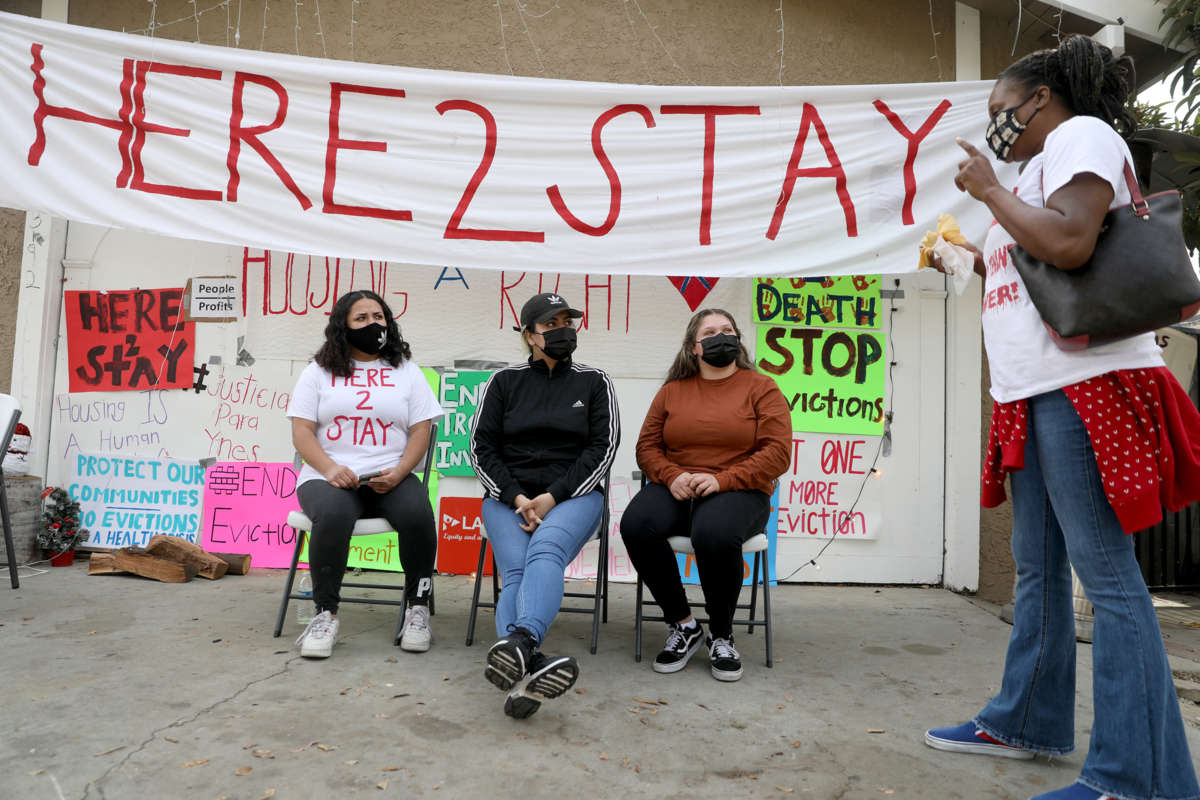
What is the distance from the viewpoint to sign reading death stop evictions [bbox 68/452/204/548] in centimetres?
484

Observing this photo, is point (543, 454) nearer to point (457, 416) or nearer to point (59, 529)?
point (457, 416)

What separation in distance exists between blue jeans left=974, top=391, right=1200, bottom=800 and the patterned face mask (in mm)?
663

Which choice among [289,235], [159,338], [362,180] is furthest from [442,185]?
[159,338]

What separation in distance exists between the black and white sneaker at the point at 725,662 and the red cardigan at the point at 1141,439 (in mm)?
1494

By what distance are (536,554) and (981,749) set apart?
1524mm

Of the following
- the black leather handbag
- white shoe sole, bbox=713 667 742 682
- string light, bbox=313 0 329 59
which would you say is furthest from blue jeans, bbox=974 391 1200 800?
string light, bbox=313 0 329 59

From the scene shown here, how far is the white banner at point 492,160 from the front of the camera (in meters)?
4.08

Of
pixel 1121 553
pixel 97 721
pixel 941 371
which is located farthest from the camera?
pixel 941 371

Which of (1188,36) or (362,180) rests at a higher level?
(1188,36)

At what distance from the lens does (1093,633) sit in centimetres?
189

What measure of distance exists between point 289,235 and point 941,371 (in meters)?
3.82

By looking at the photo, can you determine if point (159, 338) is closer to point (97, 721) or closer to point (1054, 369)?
point (97, 721)

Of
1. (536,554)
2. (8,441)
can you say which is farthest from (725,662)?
(8,441)

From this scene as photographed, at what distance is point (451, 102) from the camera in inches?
166
